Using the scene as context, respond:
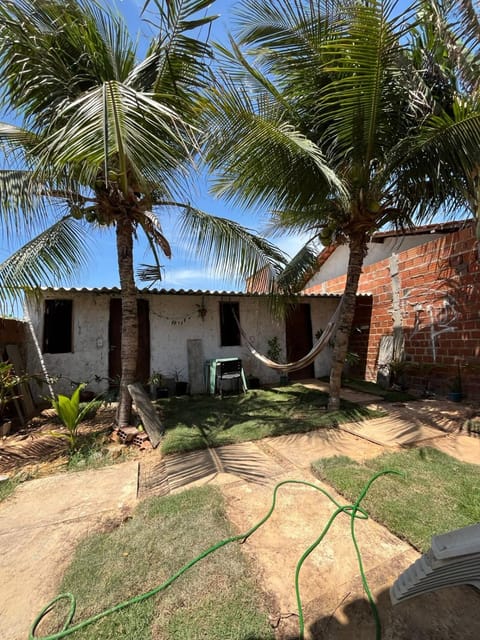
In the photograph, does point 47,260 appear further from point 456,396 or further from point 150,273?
point 456,396


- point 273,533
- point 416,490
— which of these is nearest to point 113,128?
point 273,533

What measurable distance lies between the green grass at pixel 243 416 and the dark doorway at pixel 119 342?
1.07 metres

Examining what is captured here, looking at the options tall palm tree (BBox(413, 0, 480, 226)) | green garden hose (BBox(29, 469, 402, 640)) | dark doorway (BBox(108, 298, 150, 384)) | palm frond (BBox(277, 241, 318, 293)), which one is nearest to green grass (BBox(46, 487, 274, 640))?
green garden hose (BBox(29, 469, 402, 640))

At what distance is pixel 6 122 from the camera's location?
312 cm

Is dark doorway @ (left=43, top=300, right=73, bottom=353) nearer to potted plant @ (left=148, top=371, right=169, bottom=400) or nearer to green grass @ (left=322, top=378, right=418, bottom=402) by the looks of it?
potted plant @ (left=148, top=371, right=169, bottom=400)

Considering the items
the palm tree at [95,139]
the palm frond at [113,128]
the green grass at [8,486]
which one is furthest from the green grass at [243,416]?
the palm frond at [113,128]

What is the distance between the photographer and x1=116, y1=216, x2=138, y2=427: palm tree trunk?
3.55 m

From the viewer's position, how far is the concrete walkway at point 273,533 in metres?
1.24

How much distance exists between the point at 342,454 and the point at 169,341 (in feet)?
14.3

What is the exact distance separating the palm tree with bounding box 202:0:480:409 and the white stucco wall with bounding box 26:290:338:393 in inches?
120

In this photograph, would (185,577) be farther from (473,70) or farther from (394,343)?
(394,343)

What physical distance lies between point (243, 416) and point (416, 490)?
8.24ft

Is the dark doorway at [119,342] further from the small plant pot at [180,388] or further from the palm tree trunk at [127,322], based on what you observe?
the palm tree trunk at [127,322]

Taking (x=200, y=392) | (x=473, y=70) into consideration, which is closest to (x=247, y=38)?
(x=473, y=70)
